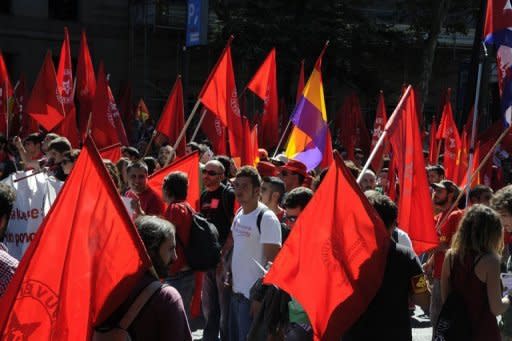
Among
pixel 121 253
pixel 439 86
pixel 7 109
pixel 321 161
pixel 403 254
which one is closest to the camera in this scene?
pixel 121 253

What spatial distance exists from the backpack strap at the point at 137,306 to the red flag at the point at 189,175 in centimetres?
366

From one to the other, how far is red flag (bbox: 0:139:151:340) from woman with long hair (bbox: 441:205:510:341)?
1.81m

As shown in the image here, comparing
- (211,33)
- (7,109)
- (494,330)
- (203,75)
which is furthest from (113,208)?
(203,75)

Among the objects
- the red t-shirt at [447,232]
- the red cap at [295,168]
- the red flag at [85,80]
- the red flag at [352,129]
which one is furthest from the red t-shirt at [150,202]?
the red flag at [352,129]

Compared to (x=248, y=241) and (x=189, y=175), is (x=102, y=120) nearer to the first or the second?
(x=189, y=175)

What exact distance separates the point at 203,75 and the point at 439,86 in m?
10.5

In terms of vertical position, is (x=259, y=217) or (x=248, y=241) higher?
(x=259, y=217)

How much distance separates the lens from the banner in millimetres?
5988

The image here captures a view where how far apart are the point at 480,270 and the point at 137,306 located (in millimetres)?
1865

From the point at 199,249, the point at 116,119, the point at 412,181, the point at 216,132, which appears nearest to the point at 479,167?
the point at 412,181

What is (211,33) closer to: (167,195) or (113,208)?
(167,195)

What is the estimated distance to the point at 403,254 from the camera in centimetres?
424

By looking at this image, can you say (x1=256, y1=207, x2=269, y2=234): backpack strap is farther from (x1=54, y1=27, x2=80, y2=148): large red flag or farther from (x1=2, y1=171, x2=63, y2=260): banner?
(x1=54, y1=27, x2=80, y2=148): large red flag

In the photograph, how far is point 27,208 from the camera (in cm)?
612
